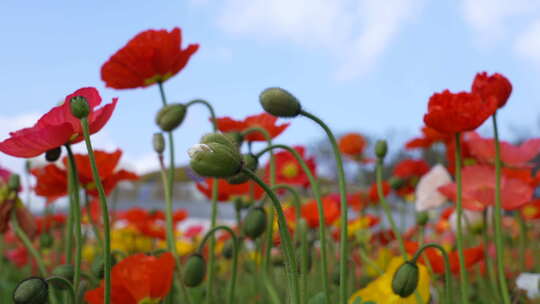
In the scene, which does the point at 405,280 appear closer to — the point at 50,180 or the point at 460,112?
the point at 460,112

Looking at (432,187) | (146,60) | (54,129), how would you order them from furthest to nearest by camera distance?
1. (432,187)
2. (146,60)
3. (54,129)

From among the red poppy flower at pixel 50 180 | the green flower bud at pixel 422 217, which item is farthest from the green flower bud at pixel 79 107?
the green flower bud at pixel 422 217

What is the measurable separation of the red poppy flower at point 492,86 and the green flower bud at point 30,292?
0.72m

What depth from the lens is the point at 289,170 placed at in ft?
6.30

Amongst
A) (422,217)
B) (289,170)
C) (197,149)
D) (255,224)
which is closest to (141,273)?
(255,224)

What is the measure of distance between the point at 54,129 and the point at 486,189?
2.75 feet

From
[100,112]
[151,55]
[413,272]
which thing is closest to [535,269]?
[413,272]

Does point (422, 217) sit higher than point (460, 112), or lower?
lower

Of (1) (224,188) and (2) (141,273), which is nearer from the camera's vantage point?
(2) (141,273)

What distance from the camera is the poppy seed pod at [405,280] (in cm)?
82

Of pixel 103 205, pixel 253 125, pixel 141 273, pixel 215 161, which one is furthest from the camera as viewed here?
pixel 253 125

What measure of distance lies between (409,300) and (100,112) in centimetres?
61

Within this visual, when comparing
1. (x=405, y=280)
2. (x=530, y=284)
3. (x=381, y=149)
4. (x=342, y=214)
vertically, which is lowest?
(x=530, y=284)

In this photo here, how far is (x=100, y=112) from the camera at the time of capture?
2.62ft
